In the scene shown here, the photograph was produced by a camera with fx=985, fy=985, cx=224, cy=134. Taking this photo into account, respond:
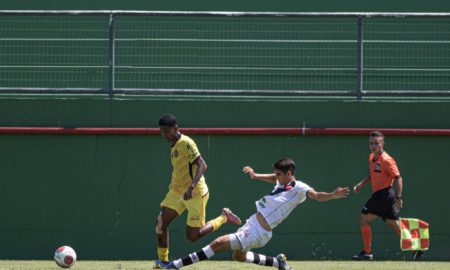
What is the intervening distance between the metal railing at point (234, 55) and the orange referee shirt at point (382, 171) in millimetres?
1457

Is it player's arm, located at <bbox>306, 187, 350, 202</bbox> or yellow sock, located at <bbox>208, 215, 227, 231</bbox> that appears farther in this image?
yellow sock, located at <bbox>208, 215, 227, 231</bbox>

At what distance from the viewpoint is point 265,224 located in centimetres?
1096

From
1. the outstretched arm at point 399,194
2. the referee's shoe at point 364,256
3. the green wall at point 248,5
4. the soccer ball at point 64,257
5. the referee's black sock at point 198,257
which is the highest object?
the green wall at point 248,5

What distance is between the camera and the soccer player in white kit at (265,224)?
1078 centimetres

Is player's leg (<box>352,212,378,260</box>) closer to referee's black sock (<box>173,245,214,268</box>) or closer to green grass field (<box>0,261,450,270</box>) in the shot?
green grass field (<box>0,261,450,270</box>)

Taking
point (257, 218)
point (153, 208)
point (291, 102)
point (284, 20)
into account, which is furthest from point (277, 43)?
point (257, 218)

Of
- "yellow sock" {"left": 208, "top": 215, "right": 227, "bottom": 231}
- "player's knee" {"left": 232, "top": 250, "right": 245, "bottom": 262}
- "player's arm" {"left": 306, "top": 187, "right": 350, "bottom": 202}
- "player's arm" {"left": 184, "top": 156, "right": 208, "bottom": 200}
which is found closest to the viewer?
"player's arm" {"left": 306, "top": 187, "right": 350, "bottom": 202}

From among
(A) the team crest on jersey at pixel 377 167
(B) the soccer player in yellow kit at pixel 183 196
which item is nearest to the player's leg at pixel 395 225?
(A) the team crest on jersey at pixel 377 167

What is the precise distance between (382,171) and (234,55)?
3.39 m

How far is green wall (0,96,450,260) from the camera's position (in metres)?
14.3

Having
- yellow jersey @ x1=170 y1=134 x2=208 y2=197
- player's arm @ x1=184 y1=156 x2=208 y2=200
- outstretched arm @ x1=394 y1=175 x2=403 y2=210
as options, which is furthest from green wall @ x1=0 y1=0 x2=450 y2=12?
player's arm @ x1=184 y1=156 x2=208 y2=200

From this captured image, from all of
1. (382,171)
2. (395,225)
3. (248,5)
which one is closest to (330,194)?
(382,171)

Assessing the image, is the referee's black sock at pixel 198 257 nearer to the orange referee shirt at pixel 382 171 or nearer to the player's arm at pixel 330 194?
the player's arm at pixel 330 194

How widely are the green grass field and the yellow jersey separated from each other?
3.24 feet
